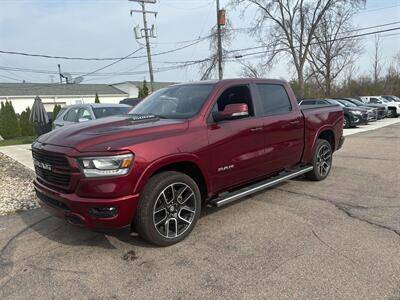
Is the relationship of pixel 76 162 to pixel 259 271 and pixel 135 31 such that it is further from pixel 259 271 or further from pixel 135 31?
pixel 135 31

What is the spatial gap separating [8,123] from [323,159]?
22.3 meters

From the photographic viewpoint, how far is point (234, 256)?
3852mm

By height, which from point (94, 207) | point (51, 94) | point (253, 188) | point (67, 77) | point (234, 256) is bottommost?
point (234, 256)

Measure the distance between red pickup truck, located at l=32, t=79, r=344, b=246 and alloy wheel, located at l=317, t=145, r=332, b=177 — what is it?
40.3 inches

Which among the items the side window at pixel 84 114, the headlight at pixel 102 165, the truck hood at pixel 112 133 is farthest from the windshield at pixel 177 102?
the side window at pixel 84 114

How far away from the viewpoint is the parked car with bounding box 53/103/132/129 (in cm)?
1035

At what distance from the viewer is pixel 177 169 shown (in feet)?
14.2

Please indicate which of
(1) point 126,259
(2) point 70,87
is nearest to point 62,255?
(1) point 126,259

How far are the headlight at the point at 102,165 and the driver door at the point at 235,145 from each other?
4.06ft

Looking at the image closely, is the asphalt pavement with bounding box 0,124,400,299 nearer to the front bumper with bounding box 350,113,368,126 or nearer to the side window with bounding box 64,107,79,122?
the side window with bounding box 64,107,79,122

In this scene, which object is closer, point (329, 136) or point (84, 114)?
point (329, 136)

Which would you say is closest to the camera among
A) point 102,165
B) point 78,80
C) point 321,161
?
point 102,165

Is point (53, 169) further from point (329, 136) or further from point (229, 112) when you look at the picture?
point (329, 136)

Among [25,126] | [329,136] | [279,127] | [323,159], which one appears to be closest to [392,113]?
[329,136]
